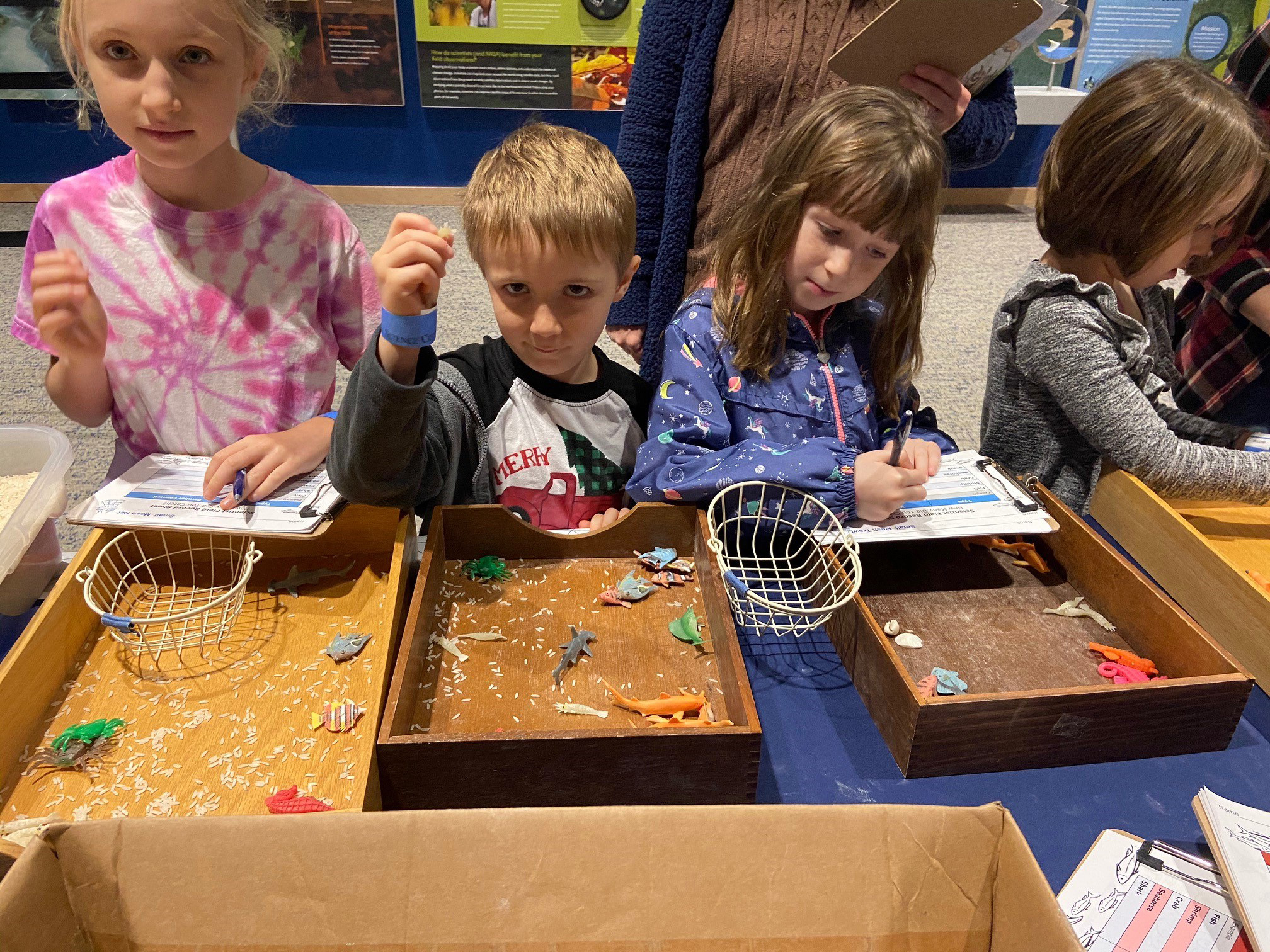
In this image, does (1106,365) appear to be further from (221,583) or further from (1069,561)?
(221,583)

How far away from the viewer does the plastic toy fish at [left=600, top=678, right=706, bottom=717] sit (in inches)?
31.5

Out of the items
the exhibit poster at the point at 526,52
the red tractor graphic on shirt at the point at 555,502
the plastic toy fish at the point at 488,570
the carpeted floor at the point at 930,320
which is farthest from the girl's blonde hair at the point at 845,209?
the exhibit poster at the point at 526,52

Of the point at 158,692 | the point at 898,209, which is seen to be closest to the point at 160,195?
the point at 158,692

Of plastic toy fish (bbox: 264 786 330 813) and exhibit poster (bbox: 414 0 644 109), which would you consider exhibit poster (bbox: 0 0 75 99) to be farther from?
plastic toy fish (bbox: 264 786 330 813)

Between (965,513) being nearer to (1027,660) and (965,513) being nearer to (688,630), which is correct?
(1027,660)

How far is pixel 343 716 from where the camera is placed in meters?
0.78

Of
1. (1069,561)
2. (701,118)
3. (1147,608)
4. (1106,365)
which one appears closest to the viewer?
(1147,608)

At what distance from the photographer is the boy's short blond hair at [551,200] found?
913mm

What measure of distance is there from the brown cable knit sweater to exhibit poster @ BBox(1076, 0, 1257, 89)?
390 centimetres

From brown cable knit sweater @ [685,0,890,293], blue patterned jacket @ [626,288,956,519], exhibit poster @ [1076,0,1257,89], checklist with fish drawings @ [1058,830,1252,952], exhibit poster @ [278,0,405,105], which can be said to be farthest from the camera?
exhibit poster @ [1076,0,1257,89]

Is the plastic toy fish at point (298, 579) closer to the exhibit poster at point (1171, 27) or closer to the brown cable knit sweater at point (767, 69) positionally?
the brown cable knit sweater at point (767, 69)

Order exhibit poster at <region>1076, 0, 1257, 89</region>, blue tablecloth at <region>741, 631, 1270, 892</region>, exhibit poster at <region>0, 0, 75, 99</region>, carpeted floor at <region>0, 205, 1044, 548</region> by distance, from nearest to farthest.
→ blue tablecloth at <region>741, 631, 1270, 892</region>
carpeted floor at <region>0, 205, 1044, 548</region>
exhibit poster at <region>0, 0, 75, 99</region>
exhibit poster at <region>1076, 0, 1257, 89</region>

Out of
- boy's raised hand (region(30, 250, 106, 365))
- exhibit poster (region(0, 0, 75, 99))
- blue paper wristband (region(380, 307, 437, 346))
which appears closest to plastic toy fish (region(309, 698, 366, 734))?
blue paper wristband (region(380, 307, 437, 346))

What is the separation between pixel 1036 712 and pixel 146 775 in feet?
2.59
